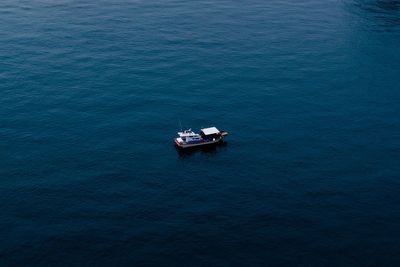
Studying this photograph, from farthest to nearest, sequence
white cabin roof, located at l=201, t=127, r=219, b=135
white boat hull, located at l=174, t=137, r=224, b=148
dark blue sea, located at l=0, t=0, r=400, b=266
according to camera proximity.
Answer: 1. white cabin roof, located at l=201, t=127, r=219, b=135
2. white boat hull, located at l=174, t=137, r=224, b=148
3. dark blue sea, located at l=0, t=0, r=400, b=266

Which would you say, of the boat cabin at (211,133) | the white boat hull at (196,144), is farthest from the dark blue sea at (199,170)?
the boat cabin at (211,133)

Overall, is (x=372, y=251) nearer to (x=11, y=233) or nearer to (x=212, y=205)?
(x=212, y=205)

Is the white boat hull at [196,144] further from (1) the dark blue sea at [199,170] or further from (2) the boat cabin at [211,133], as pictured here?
(1) the dark blue sea at [199,170]


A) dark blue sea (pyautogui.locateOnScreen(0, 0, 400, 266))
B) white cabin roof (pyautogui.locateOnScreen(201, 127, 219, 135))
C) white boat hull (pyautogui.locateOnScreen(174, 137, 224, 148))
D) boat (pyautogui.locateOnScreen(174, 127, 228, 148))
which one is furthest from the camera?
white cabin roof (pyautogui.locateOnScreen(201, 127, 219, 135))

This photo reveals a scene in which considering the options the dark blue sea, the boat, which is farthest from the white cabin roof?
the dark blue sea

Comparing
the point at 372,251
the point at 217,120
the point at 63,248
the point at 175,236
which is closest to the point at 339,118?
the point at 217,120

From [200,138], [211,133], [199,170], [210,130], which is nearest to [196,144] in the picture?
[200,138]

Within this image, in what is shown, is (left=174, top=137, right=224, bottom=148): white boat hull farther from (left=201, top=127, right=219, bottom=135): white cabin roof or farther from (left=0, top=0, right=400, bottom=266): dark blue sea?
(left=201, top=127, right=219, bottom=135): white cabin roof

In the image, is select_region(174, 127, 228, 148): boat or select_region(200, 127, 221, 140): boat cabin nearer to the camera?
select_region(174, 127, 228, 148): boat
